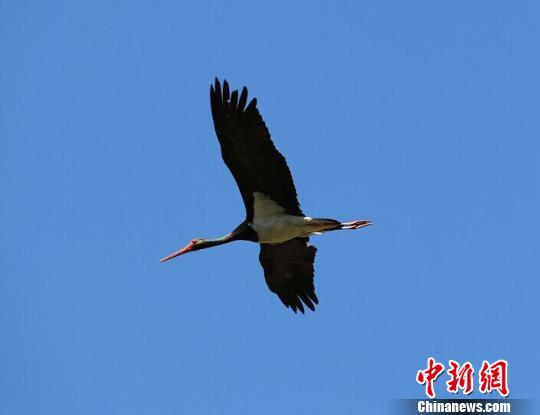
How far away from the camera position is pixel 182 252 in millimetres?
25109

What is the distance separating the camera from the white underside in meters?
23.5

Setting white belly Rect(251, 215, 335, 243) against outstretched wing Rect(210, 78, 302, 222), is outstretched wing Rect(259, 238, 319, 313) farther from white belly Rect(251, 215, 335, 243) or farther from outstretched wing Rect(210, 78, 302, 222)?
outstretched wing Rect(210, 78, 302, 222)

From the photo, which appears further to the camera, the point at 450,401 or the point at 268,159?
the point at 450,401

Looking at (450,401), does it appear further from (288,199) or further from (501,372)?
(288,199)

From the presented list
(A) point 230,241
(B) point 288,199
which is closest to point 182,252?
(A) point 230,241

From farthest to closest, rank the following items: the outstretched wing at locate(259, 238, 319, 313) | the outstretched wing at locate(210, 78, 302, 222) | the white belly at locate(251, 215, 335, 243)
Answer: the outstretched wing at locate(259, 238, 319, 313), the white belly at locate(251, 215, 335, 243), the outstretched wing at locate(210, 78, 302, 222)

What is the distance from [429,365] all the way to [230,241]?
4719 millimetres

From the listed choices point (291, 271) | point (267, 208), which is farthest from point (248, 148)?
point (291, 271)

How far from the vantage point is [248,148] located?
2262 centimetres

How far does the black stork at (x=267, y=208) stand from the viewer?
2245 centimetres

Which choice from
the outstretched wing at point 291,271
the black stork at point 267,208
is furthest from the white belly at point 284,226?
the outstretched wing at point 291,271

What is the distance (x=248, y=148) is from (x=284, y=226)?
5.77 feet

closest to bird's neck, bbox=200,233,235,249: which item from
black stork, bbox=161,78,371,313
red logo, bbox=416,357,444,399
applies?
black stork, bbox=161,78,371,313

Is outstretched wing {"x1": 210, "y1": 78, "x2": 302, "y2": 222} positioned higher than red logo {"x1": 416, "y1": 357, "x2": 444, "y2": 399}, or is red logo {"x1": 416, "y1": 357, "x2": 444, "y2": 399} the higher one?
outstretched wing {"x1": 210, "y1": 78, "x2": 302, "y2": 222}
